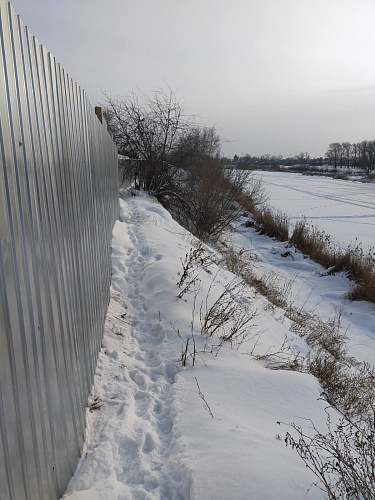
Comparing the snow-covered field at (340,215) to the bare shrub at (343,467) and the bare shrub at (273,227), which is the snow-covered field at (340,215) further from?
the bare shrub at (343,467)

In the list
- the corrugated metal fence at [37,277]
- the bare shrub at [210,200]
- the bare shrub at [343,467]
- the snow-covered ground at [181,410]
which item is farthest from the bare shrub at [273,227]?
the corrugated metal fence at [37,277]

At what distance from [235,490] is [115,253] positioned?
188 inches

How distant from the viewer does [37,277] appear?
5.28 ft

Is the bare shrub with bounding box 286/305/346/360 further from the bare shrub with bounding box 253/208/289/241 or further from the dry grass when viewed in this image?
the bare shrub with bounding box 253/208/289/241

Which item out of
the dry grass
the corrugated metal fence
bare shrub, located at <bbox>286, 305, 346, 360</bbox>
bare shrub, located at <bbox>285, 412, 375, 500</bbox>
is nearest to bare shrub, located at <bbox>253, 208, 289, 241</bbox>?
the dry grass

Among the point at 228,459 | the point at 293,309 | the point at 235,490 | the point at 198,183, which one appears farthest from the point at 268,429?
the point at 198,183

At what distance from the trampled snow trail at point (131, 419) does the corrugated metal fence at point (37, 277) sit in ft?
0.53

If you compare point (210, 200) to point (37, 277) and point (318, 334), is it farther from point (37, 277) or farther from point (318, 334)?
point (37, 277)

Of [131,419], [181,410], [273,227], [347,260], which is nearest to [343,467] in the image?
[181,410]

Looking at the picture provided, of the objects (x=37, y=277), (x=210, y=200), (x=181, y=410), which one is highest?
(x=37, y=277)

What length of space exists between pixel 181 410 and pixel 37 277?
5.29 feet

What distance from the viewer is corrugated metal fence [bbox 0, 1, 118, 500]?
1.28m

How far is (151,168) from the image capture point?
51.4 ft

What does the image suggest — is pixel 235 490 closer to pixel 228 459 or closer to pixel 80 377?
pixel 228 459
